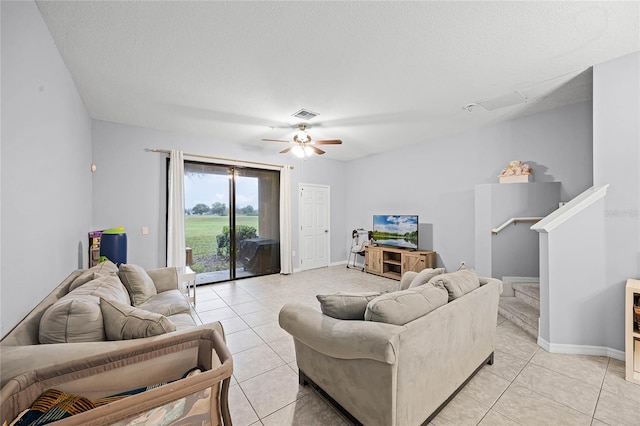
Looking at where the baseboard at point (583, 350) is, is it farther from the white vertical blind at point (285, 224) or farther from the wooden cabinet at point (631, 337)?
the white vertical blind at point (285, 224)

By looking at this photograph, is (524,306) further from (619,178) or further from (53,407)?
(53,407)

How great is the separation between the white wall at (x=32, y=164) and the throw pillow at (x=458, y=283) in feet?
8.41

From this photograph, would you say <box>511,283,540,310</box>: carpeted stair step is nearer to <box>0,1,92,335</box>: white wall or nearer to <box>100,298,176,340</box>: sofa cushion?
<box>100,298,176,340</box>: sofa cushion

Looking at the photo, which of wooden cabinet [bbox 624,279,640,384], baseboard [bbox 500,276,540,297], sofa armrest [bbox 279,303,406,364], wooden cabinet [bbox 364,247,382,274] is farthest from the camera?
wooden cabinet [bbox 364,247,382,274]

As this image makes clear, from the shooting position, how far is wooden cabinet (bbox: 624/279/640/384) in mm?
2006

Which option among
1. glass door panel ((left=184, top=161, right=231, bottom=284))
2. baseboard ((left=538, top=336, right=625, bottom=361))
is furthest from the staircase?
glass door panel ((left=184, top=161, right=231, bottom=284))

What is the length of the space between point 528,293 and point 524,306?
0.17 m

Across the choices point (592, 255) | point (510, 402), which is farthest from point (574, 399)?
point (592, 255)

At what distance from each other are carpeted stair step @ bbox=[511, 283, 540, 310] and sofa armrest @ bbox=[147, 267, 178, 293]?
4382 mm

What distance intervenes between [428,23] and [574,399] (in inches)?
115

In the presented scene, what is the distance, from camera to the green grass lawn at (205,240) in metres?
4.65

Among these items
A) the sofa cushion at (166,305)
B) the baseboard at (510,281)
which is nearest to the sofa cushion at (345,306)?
the sofa cushion at (166,305)

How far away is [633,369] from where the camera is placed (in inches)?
79.2

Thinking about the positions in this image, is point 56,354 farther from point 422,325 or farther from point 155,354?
point 422,325
